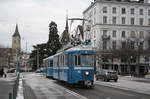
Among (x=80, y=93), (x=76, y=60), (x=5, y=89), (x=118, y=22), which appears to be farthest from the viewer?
(x=118, y=22)

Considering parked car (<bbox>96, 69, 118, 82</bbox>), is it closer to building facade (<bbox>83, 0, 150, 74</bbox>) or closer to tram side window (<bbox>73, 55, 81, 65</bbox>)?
tram side window (<bbox>73, 55, 81, 65</bbox>)

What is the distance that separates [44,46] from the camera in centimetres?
9781

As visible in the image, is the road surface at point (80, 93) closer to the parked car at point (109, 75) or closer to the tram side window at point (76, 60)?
Answer: the tram side window at point (76, 60)

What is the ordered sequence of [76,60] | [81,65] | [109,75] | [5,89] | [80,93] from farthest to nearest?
[109,75]
[5,89]
[76,60]
[81,65]
[80,93]

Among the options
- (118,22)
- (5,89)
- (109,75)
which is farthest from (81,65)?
(118,22)

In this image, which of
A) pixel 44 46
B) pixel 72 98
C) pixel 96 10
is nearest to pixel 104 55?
pixel 96 10

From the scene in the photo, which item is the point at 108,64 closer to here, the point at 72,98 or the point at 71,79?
the point at 71,79

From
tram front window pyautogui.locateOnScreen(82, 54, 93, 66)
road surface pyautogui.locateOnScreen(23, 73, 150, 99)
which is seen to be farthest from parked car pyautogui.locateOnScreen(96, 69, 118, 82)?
tram front window pyautogui.locateOnScreen(82, 54, 93, 66)

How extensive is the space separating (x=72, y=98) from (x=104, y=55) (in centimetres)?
5588

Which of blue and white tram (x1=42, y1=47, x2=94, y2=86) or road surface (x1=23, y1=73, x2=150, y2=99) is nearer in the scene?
road surface (x1=23, y1=73, x2=150, y2=99)

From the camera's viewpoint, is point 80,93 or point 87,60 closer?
point 80,93

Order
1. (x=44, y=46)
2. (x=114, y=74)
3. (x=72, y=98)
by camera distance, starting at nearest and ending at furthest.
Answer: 1. (x=72, y=98)
2. (x=114, y=74)
3. (x=44, y=46)

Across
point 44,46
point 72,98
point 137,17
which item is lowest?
point 72,98

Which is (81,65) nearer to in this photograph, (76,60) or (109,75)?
(76,60)
